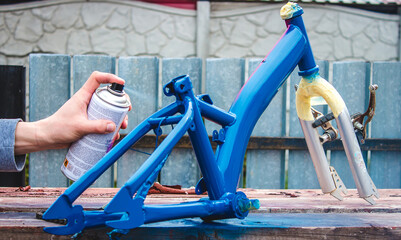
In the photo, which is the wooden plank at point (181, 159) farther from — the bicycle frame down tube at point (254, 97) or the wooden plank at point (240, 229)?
the wooden plank at point (240, 229)

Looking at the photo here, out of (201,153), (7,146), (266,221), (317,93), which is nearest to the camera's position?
(201,153)

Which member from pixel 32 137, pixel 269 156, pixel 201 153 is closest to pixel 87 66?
pixel 269 156

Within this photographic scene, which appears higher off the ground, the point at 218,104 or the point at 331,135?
the point at 218,104

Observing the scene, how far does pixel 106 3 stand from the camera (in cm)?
459

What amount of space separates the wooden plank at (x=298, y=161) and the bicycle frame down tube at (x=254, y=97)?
148cm

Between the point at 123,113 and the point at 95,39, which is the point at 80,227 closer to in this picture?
the point at 123,113

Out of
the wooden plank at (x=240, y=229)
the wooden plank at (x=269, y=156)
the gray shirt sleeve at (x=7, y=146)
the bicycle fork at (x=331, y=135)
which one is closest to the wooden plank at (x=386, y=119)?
the wooden plank at (x=269, y=156)

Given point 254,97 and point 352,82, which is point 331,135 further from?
point 352,82

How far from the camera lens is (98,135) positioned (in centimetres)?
124

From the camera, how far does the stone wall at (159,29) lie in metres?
4.56

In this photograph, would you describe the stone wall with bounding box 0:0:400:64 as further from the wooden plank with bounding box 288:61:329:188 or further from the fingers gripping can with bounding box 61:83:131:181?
the fingers gripping can with bounding box 61:83:131:181

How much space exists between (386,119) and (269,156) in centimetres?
74

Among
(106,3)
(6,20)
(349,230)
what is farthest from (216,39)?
(349,230)

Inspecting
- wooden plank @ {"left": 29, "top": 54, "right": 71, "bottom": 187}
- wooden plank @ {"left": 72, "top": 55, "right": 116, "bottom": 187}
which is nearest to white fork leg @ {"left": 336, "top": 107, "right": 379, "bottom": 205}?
wooden plank @ {"left": 72, "top": 55, "right": 116, "bottom": 187}
